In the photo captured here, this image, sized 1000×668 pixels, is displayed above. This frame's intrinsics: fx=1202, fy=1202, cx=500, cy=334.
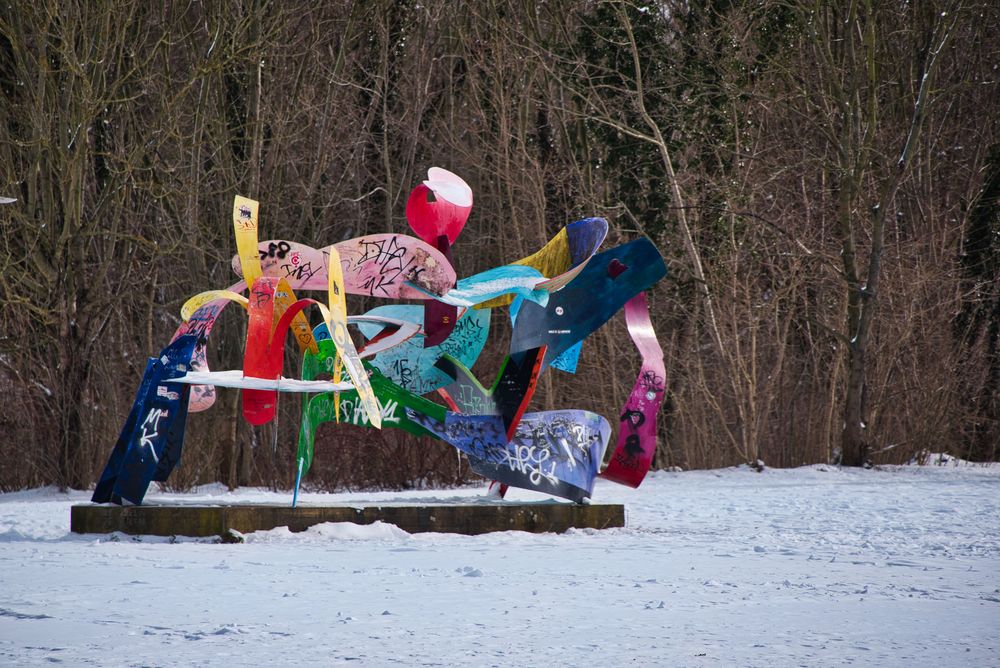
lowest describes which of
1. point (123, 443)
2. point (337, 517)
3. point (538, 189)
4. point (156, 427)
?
point (337, 517)

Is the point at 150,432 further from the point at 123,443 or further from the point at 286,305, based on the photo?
the point at 286,305

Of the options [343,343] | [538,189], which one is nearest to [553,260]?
[343,343]

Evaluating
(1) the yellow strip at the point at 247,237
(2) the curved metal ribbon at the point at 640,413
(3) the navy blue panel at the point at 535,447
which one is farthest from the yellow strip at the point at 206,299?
(2) the curved metal ribbon at the point at 640,413

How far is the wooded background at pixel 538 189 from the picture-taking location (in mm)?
14266

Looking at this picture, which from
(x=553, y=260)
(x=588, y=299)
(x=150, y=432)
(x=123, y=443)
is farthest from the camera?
(x=553, y=260)

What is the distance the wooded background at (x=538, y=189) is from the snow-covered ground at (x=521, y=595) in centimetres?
532

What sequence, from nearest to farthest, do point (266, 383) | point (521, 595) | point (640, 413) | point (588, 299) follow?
1. point (521, 595)
2. point (266, 383)
3. point (588, 299)
4. point (640, 413)

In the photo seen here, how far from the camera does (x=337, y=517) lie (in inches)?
349

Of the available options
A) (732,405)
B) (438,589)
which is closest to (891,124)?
(732,405)

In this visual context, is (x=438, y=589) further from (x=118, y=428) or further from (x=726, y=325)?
(x=726, y=325)

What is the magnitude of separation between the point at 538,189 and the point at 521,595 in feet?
42.6

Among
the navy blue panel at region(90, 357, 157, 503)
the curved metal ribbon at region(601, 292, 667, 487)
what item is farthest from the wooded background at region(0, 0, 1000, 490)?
the curved metal ribbon at region(601, 292, 667, 487)

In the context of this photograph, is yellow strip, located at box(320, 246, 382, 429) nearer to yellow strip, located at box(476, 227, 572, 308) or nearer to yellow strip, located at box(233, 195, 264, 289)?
yellow strip, located at box(233, 195, 264, 289)

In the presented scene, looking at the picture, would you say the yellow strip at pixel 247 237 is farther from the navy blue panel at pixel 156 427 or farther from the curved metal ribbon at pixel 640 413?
the curved metal ribbon at pixel 640 413
